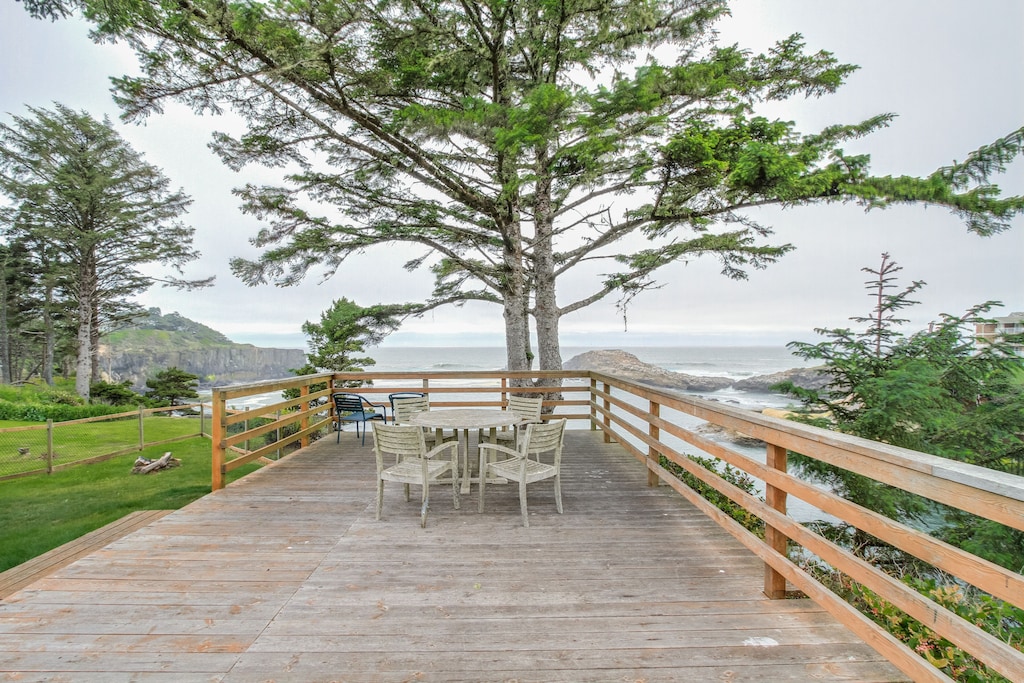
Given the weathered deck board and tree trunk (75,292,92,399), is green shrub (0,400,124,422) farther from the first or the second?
the weathered deck board

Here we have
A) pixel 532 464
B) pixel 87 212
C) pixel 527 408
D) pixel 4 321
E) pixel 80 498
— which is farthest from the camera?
pixel 4 321

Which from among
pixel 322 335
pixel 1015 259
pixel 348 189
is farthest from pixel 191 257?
pixel 1015 259

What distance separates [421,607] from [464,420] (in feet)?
7.04

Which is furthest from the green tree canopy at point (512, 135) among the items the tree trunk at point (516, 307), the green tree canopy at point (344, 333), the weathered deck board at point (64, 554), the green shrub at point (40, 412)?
the green shrub at point (40, 412)

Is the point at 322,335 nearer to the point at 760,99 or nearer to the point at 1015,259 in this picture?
the point at 760,99

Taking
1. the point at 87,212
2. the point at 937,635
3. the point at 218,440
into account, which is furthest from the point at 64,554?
the point at 87,212

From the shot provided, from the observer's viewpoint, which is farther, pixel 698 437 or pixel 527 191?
pixel 527 191

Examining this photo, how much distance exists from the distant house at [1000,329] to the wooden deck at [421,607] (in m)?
6.11

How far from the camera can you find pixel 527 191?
24.9 ft

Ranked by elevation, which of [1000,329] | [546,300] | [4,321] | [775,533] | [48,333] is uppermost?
[4,321]

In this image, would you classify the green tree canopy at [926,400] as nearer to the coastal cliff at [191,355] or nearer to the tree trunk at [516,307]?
the tree trunk at [516,307]

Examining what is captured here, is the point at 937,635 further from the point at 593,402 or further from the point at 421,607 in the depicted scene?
the point at 593,402

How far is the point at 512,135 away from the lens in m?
4.88

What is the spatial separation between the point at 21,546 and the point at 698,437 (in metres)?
6.75
